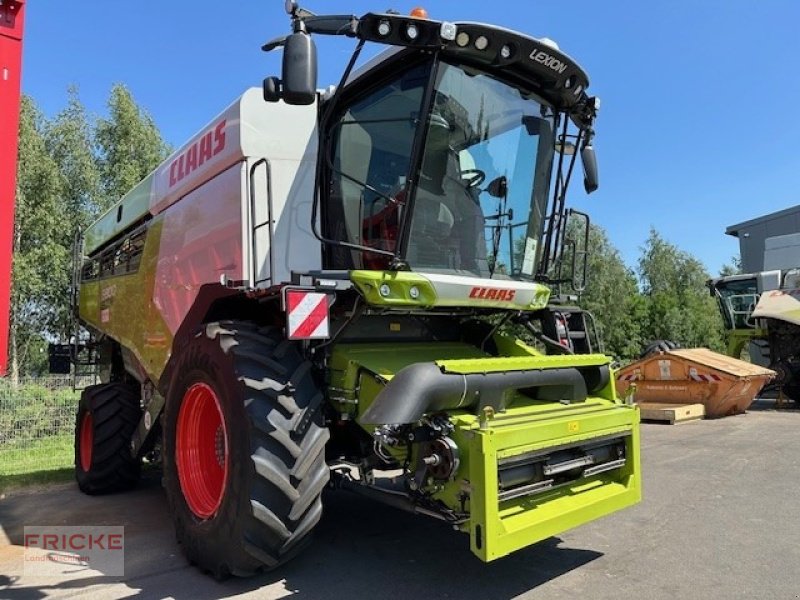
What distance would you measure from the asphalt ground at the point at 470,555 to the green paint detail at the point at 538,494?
1.32ft

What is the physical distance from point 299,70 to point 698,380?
32.9ft

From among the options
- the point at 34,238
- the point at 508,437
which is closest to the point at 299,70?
the point at 508,437

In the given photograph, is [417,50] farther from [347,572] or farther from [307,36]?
[347,572]

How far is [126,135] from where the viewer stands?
25.6 m

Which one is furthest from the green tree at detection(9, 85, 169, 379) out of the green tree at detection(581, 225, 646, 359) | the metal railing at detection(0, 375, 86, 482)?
the green tree at detection(581, 225, 646, 359)

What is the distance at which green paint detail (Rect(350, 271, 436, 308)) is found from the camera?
11.9 feet

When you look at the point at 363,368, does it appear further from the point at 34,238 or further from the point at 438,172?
the point at 34,238

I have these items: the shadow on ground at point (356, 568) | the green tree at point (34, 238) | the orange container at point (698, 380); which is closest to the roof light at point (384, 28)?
the shadow on ground at point (356, 568)

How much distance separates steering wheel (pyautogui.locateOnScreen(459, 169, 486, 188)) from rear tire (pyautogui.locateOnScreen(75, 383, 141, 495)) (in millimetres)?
4066

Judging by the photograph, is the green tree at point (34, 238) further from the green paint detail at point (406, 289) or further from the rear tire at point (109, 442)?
the green paint detail at point (406, 289)

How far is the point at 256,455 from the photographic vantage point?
3277 mm

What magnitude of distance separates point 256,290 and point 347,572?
70.2 inches

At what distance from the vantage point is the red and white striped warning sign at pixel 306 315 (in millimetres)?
3516

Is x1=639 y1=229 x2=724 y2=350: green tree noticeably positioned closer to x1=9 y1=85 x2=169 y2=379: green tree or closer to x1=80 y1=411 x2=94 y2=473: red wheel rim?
x1=9 y1=85 x2=169 y2=379: green tree
